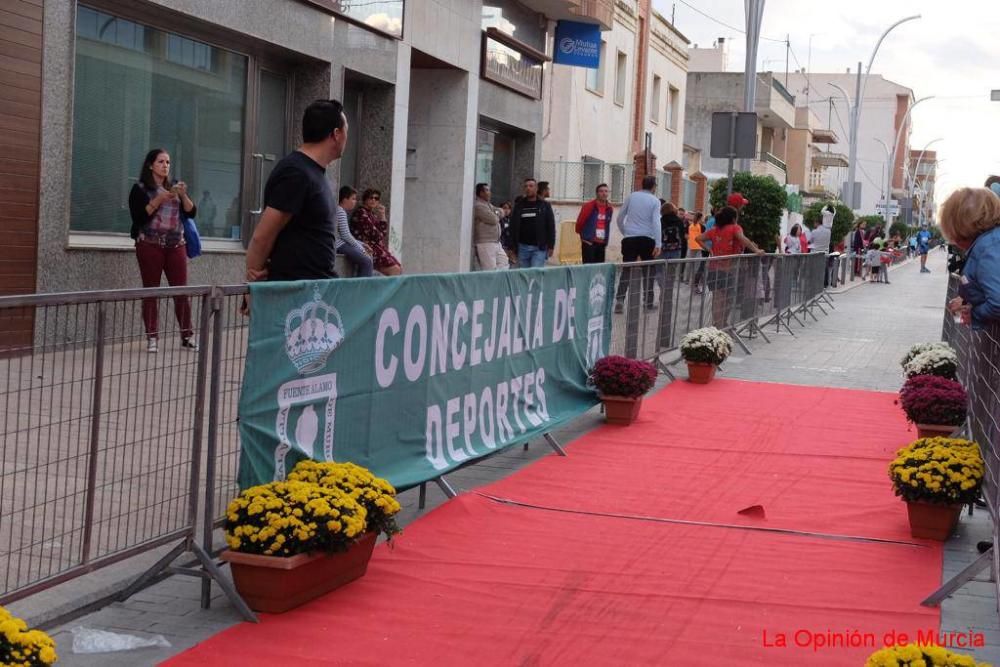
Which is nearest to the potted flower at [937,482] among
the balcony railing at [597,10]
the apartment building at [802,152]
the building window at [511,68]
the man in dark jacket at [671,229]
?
the man in dark jacket at [671,229]

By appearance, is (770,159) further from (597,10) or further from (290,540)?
(290,540)

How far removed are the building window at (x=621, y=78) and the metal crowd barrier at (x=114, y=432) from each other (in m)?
32.2

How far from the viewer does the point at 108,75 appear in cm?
1223

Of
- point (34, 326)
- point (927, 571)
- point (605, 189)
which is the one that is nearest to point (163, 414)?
point (34, 326)

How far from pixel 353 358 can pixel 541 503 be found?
1754mm

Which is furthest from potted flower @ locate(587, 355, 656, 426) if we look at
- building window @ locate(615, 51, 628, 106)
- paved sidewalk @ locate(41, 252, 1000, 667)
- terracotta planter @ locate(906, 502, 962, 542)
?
building window @ locate(615, 51, 628, 106)

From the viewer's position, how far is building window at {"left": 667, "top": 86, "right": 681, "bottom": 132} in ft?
141

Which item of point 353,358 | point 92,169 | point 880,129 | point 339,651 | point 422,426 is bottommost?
point 339,651

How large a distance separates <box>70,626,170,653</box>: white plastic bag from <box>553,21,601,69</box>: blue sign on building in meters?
22.7

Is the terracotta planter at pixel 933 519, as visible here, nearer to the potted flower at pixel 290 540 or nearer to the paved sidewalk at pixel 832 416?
the paved sidewalk at pixel 832 416

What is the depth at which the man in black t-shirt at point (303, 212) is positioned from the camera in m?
5.90

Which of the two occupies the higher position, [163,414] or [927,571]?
[163,414]

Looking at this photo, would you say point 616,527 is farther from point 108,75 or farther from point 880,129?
point 880,129

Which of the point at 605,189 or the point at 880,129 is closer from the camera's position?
the point at 605,189
